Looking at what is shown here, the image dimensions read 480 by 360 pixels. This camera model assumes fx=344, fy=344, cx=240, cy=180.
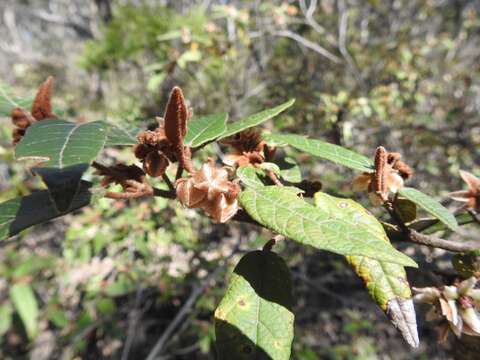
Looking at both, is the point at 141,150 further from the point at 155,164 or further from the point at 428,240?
the point at 428,240

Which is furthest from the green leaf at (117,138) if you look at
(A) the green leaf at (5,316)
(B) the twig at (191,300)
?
(A) the green leaf at (5,316)

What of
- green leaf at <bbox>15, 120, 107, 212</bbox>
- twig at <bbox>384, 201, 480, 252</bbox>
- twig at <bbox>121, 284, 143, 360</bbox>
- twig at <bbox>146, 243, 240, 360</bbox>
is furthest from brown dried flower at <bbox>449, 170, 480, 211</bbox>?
twig at <bbox>121, 284, 143, 360</bbox>

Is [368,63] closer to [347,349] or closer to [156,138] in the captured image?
[347,349]

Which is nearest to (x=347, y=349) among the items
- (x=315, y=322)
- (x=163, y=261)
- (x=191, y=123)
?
(x=315, y=322)

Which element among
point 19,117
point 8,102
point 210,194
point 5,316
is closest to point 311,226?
point 210,194

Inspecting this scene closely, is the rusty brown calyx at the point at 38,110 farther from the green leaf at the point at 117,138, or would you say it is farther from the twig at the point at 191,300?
the twig at the point at 191,300
